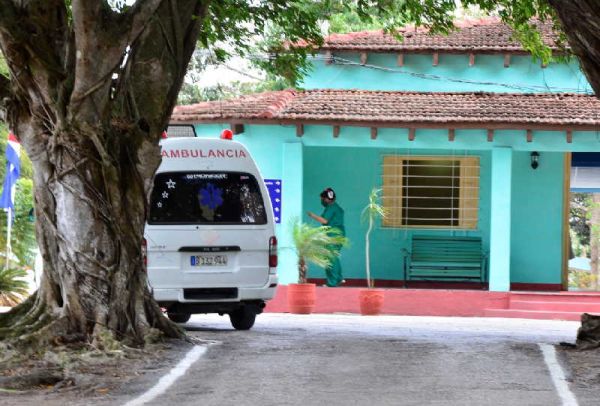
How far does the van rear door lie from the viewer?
15.3 meters

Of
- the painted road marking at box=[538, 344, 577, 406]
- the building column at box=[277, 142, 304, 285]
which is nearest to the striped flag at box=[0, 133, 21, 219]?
Answer: the building column at box=[277, 142, 304, 285]

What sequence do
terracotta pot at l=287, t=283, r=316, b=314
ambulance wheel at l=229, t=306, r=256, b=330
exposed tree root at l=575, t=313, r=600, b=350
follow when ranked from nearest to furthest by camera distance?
exposed tree root at l=575, t=313, r=600, b=350
ambulance wheel at l=229, t=306, r=256, b=330
terracotta pot at l=287, t=283, r=316, b=314

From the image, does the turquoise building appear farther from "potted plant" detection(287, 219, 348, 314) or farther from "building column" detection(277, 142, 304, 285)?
"potted plant" detection(287, 219, 348, 314)

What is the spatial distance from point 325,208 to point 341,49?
16.4 ft

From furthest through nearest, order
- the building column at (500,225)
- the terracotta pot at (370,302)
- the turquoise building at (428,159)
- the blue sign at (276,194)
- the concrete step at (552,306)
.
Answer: the blue sign at (276,194), the turquoise building at (428,159), the building column at (500,225), the concrete step at (552,306), the terracotta pot at (370,302)

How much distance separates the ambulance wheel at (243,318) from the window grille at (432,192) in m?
9.80

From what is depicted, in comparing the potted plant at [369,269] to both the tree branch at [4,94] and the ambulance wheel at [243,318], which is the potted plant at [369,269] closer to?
the ambulance wheel at [243,318]

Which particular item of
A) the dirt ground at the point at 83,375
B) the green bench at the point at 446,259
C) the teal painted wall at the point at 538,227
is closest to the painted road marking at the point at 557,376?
the dirt ground at the point at 83,375

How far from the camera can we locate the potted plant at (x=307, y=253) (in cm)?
2259

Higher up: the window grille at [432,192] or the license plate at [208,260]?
the window grille at [432,192]

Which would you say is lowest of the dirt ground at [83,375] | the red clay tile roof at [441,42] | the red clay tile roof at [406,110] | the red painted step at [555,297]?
the red painted step at [555,297]

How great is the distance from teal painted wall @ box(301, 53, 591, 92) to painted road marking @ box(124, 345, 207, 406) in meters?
15.4

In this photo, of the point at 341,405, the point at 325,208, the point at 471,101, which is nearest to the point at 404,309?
the point at 325,208

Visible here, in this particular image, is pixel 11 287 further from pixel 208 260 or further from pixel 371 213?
pixel 208 260
